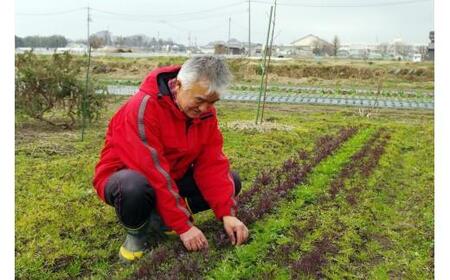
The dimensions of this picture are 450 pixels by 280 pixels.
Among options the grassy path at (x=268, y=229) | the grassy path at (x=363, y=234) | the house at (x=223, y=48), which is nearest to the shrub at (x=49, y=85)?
the grassy path at (x=268, y=229)

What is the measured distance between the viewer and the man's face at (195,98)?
10.2 ft

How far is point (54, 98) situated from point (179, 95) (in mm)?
6550

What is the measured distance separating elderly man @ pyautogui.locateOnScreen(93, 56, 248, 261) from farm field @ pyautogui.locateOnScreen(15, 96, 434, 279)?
0.27 m

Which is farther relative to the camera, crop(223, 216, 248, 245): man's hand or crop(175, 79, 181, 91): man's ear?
crop(223, 216, 248, 245): man's hand

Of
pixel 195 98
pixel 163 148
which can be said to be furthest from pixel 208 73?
pixel 163 148

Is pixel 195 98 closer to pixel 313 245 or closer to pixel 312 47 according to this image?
pixel 313 245

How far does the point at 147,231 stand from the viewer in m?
3.84

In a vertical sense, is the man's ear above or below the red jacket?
above

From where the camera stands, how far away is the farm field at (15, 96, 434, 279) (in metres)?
3.54

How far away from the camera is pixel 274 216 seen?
4.55 m

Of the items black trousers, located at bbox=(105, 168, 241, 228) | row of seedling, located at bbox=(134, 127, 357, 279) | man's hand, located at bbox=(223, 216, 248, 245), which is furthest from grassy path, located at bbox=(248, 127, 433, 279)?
black trousers, located at bbox=(105, 168, 241, 228)

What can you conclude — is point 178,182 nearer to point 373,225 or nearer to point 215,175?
point 215,175

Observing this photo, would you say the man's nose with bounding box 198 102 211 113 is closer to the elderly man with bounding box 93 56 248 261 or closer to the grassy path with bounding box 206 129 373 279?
the elderly man with bounding box 93 56 248 261

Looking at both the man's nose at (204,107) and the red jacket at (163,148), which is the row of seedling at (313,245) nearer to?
the red jacket at (163,148)
